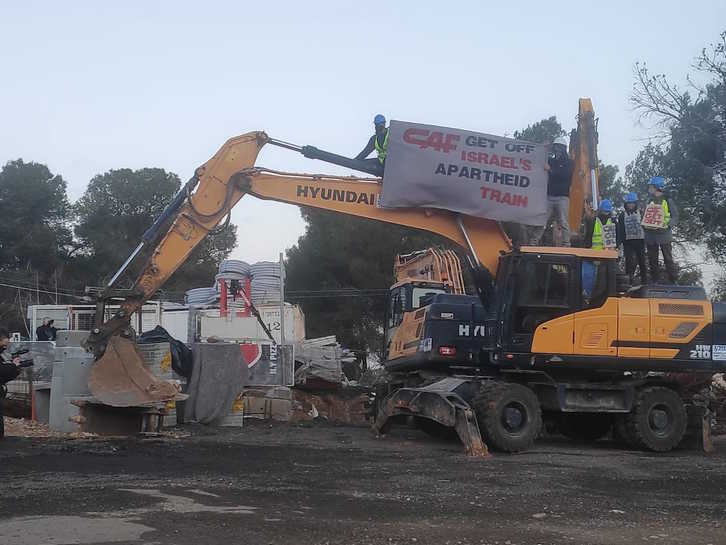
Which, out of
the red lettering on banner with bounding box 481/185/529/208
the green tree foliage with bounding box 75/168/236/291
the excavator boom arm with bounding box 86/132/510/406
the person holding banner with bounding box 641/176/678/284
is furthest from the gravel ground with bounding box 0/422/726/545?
the green tree foliage with bounding box 75/168/236/291

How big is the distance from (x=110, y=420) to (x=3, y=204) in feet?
130

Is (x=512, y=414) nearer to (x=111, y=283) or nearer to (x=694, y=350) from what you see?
(x=694, y=350)

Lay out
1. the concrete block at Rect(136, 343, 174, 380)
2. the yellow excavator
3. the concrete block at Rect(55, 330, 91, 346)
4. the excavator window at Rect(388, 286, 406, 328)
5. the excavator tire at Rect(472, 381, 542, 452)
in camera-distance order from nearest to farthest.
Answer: the excavator tire at Rect(472, 381, 542, 452), the yellow excavator, the concrete block at Rect(136, 343, 174, 380), the concrete block at Rect(55, 330, 91, 346), the excavator window at Rect(388, 286, 406, 328)

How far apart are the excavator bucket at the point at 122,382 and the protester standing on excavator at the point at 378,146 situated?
4806 mm

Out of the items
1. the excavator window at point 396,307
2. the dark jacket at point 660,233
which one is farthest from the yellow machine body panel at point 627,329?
the excavator window at point 396,307

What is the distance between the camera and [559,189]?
49.1 ft

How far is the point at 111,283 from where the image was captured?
1405 cm

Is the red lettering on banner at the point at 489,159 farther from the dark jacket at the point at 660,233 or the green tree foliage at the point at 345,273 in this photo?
the green tree foliage at the point at 345,273

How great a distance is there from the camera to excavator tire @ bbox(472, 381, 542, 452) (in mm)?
Result: 13266

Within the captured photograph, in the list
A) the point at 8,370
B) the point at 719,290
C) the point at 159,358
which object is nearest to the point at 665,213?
the point at 159,358

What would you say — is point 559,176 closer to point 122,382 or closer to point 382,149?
point 382,149

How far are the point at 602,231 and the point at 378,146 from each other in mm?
3879

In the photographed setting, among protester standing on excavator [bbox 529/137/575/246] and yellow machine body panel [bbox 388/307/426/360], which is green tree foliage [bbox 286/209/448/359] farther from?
protester standing on excavator [bbox 529/137/575/246]

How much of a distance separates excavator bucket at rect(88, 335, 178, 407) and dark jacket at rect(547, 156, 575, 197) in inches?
271
